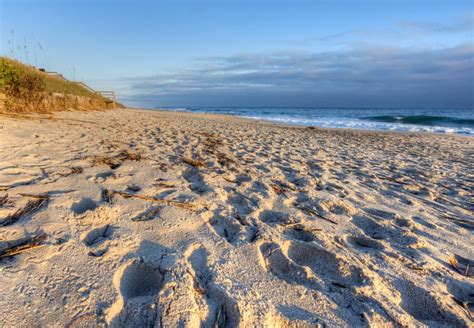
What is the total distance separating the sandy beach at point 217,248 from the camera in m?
1.39

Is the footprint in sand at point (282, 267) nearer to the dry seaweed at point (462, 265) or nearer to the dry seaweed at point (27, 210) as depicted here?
the dry seaweed at point (462, 265)

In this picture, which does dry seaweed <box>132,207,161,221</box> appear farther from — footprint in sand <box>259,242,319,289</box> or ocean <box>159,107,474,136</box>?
ocean <box>159,107,474,136</box>

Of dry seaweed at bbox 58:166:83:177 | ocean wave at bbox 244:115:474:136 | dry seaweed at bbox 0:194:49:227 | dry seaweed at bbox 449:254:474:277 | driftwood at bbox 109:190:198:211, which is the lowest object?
ocean wave at bbox 244:115:474:136

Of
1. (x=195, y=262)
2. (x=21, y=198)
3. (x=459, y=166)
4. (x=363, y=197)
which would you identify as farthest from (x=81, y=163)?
(x=459, y=166)

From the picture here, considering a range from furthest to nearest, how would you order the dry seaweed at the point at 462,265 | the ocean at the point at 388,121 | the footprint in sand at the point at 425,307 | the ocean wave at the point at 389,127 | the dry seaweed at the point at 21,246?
the ocean at the point at 388,121
the ocean wave at the point at 389,127
the dry seaweed at the point at 462,265
the dry seaweed at the point at 21,246
the footprint in sand at the point at 425,307

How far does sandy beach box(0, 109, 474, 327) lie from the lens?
1.39 metres

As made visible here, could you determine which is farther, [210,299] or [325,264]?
[325,264]

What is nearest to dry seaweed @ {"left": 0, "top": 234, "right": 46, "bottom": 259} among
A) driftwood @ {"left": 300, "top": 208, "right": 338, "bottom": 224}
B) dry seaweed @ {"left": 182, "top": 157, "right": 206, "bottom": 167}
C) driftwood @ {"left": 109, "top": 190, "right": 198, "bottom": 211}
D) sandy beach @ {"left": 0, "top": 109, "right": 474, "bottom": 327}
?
sandy beach @ {"left": 0, "top": 109, "right": 474, "bottom": 327}

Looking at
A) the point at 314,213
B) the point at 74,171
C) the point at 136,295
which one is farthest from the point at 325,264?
the point at 74,171

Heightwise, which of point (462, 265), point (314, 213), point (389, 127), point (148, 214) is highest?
point (148, 214)

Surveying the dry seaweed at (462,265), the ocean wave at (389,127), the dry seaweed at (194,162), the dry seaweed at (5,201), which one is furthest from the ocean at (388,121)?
the dry seaweed at (5,201)

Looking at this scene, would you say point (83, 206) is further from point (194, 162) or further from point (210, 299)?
point (194, 162)

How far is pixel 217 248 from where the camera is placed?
6.27ft

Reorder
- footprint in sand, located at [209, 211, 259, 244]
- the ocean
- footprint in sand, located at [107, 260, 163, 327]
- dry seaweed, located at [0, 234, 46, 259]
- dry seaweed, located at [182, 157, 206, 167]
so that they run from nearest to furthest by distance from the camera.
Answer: footprint in sand, located at [107, 260, 163, 327] → dry seaweed, located at [0, 234, 46, 259] → footprint in sand, located at [209, 211, 259, 244] → dry seaweed, located at [182, 157, 206, 167] → the ocean
